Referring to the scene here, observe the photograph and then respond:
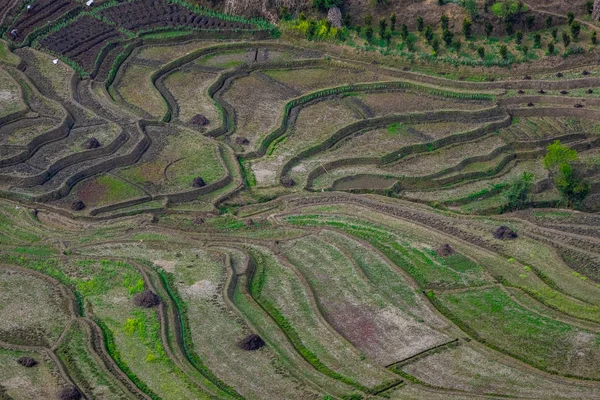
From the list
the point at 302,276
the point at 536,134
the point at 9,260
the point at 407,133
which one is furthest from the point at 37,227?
the point at 536,134

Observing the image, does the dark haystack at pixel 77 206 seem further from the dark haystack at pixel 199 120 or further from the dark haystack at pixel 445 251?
the dark haystack at pixel 445 251

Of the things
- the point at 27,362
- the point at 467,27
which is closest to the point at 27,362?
the point at 27,362

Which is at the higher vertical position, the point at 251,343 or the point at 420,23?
the point at 420,23

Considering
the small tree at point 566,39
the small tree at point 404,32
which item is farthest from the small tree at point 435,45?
the small tree at point 566,39

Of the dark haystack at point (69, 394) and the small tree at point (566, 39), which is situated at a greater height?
the small tree at point (566, 39)

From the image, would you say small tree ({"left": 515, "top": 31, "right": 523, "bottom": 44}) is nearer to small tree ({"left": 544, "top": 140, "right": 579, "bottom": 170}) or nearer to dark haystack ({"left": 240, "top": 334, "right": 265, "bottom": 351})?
small tree ({"left": 544, "top": 140, "right": 579, "bottom": 170})

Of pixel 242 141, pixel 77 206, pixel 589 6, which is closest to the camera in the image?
pixel 77 206

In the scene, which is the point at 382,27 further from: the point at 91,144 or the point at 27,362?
the point at 27,362

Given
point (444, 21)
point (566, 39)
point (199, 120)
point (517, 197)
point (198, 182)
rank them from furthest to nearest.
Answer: point (444, 21), point (566, 39), point (199, 120), point (198, 182), point (517, 197)
